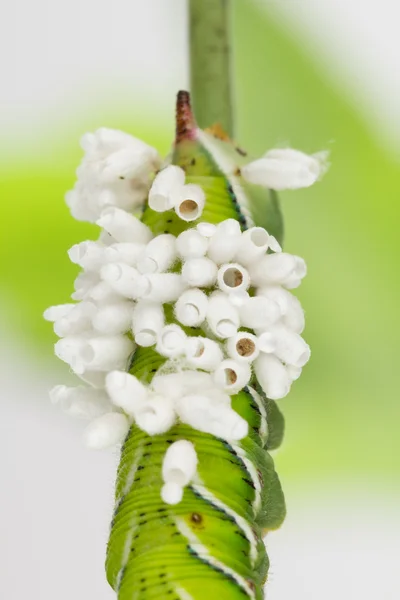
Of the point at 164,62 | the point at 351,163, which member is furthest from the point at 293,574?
the point at 164,62

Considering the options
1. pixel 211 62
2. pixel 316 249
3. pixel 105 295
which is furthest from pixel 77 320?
pixel 316 249

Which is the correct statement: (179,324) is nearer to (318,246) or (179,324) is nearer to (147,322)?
(147,322)

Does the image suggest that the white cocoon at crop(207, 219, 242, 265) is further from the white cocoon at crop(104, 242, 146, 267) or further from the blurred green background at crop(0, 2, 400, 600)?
the blurred green background at crop(0, 2, 400, 600)

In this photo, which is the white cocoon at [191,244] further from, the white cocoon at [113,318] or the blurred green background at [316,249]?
the blurred green background at [316,249]

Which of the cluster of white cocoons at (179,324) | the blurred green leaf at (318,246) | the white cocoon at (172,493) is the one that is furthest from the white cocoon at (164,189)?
the blurred green leaf at (318,246)

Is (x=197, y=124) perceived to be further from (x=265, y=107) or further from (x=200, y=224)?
(x=265, y=107)
